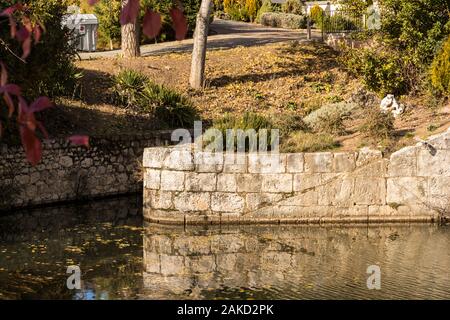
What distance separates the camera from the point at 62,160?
57.4 feet

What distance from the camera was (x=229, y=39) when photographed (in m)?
28.4

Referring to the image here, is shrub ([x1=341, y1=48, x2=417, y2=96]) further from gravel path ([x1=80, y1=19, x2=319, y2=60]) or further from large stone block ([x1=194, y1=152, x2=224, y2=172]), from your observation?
large stone block ([x1=194, y1=152, x2=224, y2=172])

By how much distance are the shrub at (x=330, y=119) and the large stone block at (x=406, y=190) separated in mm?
1907

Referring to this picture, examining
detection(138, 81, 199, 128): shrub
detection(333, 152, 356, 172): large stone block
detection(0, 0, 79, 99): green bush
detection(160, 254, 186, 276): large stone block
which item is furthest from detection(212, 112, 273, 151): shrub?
detection(0, 0, 79, 99): green bush

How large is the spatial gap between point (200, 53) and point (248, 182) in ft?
25.2

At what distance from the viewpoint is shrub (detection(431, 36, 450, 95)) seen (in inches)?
688

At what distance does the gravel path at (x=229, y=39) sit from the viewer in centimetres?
2580

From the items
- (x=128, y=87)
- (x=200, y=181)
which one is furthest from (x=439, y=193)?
(x=128, y=87)

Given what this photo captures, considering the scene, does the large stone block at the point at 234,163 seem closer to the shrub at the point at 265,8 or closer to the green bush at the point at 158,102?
the green bush at the point at 158,102

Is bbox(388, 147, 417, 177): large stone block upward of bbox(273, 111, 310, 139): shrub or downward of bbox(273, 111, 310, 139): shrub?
downward

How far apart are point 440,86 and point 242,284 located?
838cm

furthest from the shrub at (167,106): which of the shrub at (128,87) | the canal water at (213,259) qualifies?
the canal water at (213,259)

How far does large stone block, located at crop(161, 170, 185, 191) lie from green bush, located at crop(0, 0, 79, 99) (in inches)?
143
